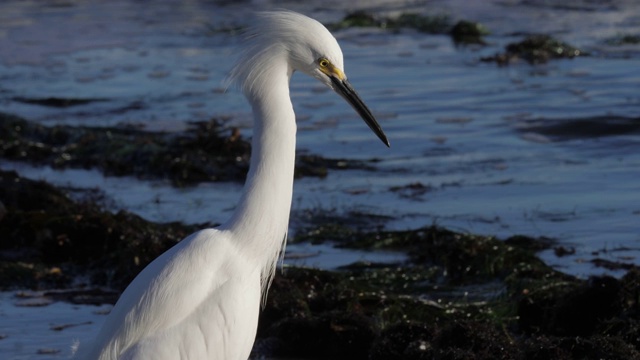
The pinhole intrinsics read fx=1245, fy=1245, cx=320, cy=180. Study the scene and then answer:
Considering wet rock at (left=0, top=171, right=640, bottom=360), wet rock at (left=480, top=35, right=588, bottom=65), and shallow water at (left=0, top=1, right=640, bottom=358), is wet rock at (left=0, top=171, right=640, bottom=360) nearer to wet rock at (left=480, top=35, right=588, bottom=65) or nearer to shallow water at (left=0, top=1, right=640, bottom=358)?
shallow water at (left=0, top=1, right=640, bottom=358)

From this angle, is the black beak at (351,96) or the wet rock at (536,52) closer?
the black beak at (351,96)

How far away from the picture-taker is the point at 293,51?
4.75m

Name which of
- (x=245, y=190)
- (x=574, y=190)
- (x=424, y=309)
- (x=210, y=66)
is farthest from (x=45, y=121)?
(x=245, y=190)

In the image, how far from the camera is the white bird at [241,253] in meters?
4.63

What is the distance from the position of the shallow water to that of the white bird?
2.01 metres

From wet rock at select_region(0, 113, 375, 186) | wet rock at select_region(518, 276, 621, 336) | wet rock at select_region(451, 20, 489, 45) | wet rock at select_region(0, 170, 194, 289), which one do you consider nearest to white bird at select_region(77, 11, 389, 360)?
wet rock at select_region(518, 276, 621, 336)

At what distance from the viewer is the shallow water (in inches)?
345

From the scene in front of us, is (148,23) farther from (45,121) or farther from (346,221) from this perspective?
(346,221)

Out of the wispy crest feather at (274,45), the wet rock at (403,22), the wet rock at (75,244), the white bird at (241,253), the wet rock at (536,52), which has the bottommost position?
the wet rock at (403,22)

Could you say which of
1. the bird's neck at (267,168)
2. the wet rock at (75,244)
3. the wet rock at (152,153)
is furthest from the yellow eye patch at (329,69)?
the wet rock at (152,153)

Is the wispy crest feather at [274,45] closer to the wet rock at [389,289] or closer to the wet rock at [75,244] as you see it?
the wet rock at [389,289]

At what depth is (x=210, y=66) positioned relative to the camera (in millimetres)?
15086

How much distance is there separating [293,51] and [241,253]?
799 mm

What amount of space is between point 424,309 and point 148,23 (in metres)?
12.2
